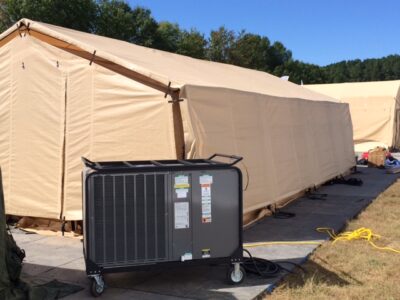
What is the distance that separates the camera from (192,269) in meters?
5.98

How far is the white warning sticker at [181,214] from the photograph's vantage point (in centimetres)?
526

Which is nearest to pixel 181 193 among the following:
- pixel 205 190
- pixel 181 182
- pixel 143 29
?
pixel 181 182

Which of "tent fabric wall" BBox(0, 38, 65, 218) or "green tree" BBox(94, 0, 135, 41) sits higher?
"green tree" BBox(94, 0, 135, 41)

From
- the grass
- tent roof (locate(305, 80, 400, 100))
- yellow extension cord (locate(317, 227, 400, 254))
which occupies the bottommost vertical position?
the grass

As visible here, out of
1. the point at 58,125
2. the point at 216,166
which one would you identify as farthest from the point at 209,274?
the point at 58,125

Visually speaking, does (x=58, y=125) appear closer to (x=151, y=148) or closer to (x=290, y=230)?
(x=151, y=148)

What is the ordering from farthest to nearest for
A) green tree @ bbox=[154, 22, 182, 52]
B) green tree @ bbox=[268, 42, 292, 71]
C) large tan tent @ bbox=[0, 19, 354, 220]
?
green tree @ bbox=[268, 42, 292, 71]
green tree @ bbox=[154, 22, 182, 52]
large tan tent @ bbox=[0, 19, 354, 220]

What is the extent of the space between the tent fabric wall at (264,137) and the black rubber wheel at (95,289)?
2498 mm

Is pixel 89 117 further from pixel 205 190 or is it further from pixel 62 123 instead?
pixel 205 190

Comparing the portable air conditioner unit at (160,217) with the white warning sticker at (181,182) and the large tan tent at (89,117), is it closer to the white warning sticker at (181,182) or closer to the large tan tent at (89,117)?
the white warning sticker at (181,182)

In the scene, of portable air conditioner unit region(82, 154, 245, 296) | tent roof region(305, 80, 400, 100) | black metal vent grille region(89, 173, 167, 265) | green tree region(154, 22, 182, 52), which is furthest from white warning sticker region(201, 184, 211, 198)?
green tree region(154, 22, 182, 52)

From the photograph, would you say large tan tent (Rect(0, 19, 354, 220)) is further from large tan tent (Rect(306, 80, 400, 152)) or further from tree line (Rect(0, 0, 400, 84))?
tree line (Rect(0, 0, 400, 84))

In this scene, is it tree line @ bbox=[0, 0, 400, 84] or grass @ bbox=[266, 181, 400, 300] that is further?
tree line @ bbox=[0, 0, 400, 84]

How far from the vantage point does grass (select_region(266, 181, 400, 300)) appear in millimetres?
5320
